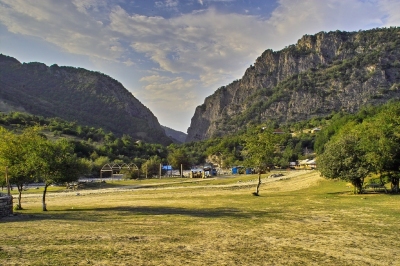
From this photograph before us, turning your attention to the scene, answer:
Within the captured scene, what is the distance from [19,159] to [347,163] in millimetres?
26046

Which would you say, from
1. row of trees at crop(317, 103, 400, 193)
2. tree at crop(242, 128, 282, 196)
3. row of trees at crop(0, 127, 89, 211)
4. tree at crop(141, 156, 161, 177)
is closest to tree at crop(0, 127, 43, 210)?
row of trees at crop(0, 127, 89, 211)

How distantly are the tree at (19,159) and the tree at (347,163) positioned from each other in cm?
2377

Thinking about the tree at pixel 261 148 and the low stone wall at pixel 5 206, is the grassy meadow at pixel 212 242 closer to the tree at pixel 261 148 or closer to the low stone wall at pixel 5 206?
the low stone wall at pixel 5 206

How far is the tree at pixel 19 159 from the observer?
22.0 m

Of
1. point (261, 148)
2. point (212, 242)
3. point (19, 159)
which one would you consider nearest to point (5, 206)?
point (19, 159)

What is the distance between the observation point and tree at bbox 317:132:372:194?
27.4 meters

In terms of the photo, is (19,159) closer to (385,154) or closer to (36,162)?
(36,162)

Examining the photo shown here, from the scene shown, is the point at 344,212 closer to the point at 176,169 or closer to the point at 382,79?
the point at 176,169

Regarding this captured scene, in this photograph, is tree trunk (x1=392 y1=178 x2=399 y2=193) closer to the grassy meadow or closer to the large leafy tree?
the large leafy tree

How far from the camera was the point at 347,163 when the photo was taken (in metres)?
27.7

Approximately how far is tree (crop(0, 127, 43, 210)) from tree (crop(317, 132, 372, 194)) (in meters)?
23.8

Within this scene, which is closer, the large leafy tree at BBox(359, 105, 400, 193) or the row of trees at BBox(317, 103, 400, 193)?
the large leafy tree at BBox(359, 105, 400, 193)

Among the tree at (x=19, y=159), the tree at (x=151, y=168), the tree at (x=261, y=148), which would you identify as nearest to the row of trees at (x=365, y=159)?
the tree at (x=261, y=148)

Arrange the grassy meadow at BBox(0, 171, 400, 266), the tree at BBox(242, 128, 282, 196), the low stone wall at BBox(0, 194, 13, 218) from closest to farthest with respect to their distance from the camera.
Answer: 1. the grassy meadow at BBox(0, 171, 400, 266)
2. the low stone wall at BBox(0, 194, 13, 218)
3. the tree at BBox(242, 128, 282, 196)
